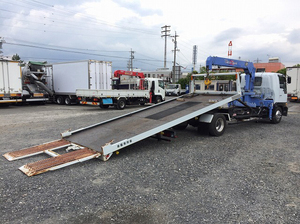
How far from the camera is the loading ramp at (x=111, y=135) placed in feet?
15.5

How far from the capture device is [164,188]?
384 centimetres

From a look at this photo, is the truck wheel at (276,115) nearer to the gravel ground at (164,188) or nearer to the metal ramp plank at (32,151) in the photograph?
the gravel ground at (164,188)

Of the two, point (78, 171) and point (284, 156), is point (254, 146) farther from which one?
point (78, 171)

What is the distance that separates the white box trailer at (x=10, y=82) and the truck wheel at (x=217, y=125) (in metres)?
15.4

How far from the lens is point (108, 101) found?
15.6 meters

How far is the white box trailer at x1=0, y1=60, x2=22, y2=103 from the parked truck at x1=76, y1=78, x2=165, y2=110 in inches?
193

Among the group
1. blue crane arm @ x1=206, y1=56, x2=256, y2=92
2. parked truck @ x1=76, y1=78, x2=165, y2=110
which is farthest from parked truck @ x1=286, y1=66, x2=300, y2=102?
blue crane arm @ x1=206, y1=56, x2=256, y2=92

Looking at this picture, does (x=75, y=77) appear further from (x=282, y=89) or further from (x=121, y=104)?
(x=282, y=89)

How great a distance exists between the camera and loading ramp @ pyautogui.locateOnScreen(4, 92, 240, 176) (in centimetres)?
472

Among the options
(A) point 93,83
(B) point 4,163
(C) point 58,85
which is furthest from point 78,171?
(C) point 58,85

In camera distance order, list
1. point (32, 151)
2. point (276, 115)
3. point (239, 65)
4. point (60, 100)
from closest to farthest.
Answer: point (32, 151) → point (239, 65) → point (276, 115) → point (60, 100)

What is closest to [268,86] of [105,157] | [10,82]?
[105,157]

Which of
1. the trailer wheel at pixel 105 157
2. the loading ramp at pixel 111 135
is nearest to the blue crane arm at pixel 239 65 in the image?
the loading ramp at pixel 111 135

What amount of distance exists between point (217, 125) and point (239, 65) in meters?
2.87
